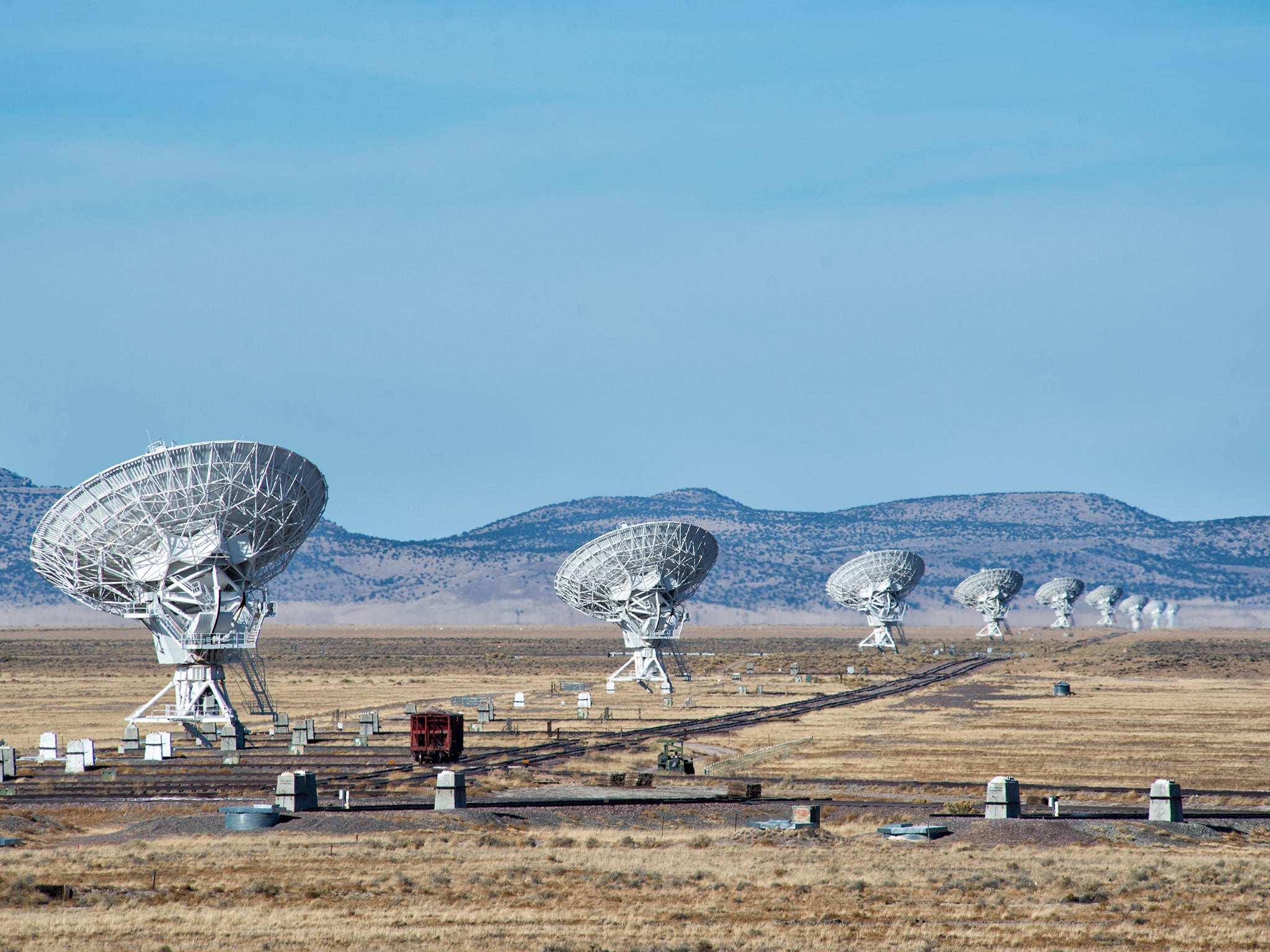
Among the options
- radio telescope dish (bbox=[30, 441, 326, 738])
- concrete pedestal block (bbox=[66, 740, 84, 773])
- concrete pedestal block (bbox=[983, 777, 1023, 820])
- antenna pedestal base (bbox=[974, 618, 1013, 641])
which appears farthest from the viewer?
antenna pedestal base (bbox=[974, 618, 1013, 641])

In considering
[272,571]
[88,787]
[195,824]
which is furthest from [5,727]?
[195,824]

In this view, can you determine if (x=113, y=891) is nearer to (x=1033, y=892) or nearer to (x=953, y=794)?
(x=1033, y=892)

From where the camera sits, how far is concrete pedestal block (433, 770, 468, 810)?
124 ft

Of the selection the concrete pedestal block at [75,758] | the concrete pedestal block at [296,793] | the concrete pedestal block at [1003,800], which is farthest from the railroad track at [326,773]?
the concrete pedestal block at [1003,800]

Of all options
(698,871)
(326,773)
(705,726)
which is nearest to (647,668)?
(705,726)

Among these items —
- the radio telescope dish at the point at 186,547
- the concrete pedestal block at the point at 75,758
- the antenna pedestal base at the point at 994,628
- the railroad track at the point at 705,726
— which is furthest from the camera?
the antenna pedestal base at the point at 994,628

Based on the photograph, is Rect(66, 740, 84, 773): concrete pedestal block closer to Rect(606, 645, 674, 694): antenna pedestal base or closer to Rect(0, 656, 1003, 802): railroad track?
Rect(0, 656, 1003, 802): railroad track

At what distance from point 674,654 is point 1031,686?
21.9 metres

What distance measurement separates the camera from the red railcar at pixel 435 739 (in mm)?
51312

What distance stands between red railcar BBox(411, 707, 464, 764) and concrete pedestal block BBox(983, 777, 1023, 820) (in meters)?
21.0

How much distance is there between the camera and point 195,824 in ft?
116

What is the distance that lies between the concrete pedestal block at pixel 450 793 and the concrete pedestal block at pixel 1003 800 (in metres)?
12.5

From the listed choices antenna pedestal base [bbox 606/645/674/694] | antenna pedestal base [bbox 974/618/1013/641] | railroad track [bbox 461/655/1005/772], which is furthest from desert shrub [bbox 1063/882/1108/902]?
antenna pedestal base [bbox 974/618/1013/641]

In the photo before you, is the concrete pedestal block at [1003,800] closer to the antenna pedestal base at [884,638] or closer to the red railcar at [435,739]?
the red railcar at [435,739]
